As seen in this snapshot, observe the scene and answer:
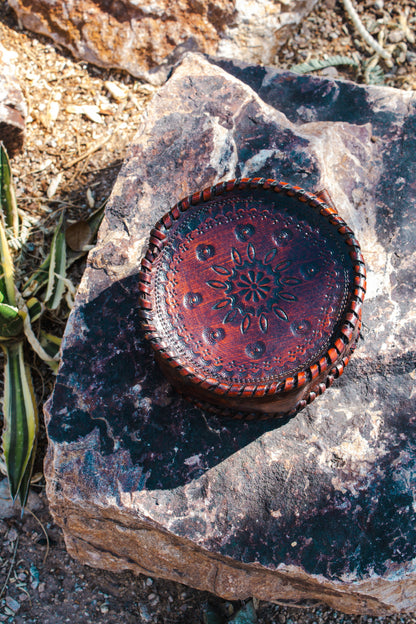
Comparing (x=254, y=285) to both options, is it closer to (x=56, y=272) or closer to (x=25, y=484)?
(x=56, y=272)

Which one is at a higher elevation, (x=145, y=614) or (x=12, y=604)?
(x=145, y=614)

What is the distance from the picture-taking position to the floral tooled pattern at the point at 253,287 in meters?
2.66

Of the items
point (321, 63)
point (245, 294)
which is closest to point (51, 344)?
point (245, 294)

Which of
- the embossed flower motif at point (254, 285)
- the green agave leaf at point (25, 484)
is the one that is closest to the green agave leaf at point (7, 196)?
the green agave leaf at point (25, 484)

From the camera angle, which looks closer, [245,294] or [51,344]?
[245,294]

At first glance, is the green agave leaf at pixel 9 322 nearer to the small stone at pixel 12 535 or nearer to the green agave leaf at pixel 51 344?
the green agave leaf at pixel 51 344

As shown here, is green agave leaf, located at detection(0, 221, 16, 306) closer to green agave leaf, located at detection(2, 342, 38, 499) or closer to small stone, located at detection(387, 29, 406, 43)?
green agave leaf, located at detection(2, 342, 38, 499)

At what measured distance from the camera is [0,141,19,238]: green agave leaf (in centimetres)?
394

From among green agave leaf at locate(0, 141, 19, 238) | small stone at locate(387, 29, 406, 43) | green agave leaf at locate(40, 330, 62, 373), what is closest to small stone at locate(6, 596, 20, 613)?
green agave leaf at locate(40, 330, 62, 373)

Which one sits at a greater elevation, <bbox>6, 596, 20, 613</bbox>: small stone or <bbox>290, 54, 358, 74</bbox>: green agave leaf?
<bbox>290, 54, 358, 74</bbox>: green agave leaf

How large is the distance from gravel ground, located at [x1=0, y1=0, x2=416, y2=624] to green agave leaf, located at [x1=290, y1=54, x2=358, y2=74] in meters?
0.09

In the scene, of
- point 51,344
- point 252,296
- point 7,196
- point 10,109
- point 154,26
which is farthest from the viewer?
point 154,26

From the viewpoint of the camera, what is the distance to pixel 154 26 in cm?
456

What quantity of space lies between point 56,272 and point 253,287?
1.59m
